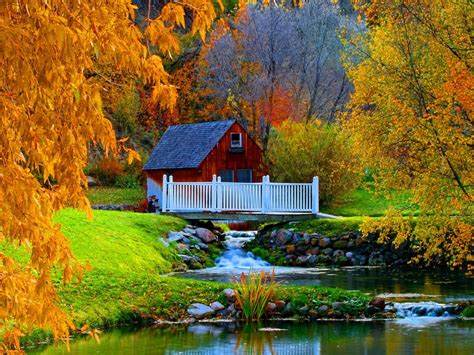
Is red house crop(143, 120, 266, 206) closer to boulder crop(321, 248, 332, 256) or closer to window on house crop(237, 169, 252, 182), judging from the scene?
window on house crop(237, 169, 252, 182)

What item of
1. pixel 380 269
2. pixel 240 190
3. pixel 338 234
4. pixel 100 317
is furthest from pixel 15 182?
pixel 240 190

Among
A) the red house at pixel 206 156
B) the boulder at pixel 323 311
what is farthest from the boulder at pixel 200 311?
the red house at pixel 206 156

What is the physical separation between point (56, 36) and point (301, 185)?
27931mm

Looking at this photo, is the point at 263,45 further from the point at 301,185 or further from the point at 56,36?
the point at 56,36

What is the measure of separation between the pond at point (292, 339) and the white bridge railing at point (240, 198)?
15649 mm

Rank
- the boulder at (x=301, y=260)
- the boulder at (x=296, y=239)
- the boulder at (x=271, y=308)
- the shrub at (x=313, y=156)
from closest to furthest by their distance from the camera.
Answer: the boulder at (x=271, y=308), the boulder at (x=301, y=260), the boulder at (x=296, y=239), the shrub at (x=313, y=156)

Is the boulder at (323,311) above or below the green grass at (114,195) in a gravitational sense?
below

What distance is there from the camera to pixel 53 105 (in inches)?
252

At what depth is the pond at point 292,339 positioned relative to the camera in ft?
47.0

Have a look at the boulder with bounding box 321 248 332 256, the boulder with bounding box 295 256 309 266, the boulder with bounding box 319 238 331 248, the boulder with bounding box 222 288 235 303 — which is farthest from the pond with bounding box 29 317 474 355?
the boulder with bounding box 319 238 331 248

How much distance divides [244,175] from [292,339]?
74.1 feet

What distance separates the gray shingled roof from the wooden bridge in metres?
2.80

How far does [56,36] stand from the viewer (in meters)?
5.60

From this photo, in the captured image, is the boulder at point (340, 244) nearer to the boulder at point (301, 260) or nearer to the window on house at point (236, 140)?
the boulder at point (301, 260)
